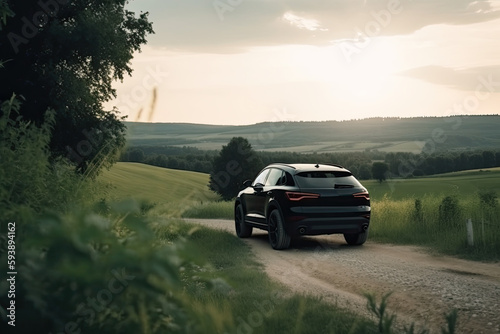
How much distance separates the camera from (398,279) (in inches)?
397

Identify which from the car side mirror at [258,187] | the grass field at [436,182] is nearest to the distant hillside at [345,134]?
the grass field at [436,182]

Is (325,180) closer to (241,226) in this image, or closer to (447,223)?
(241,226)

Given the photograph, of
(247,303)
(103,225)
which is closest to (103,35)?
(247,303)

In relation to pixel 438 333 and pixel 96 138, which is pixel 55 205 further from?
pixel 96 138

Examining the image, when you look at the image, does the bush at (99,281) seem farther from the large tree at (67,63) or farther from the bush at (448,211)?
the large tree at (67,63)

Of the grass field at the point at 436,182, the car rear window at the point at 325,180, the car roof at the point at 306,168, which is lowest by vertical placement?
the grass field at the point at 436,182

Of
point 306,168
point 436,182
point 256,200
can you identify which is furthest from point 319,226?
point 436,182

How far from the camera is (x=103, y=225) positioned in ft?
6.93

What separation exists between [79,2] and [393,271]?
1998cm

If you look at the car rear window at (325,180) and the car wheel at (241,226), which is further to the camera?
the car wheel at (241,226)

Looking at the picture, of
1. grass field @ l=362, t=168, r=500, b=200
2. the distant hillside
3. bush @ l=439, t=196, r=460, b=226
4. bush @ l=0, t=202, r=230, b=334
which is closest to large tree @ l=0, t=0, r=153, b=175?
bush @ l=439, t=196, r=460, b=226

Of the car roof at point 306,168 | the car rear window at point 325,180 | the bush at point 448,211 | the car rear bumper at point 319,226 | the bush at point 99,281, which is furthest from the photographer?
the bush at point 448,211

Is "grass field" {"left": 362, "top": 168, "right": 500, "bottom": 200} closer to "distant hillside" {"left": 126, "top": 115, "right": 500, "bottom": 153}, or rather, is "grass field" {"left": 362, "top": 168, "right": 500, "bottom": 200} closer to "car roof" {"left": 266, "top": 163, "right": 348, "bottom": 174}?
"car roof" {"left": 266, "top": 163, "right": 348, "bottom": 174}

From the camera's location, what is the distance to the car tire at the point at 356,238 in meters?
14.8
